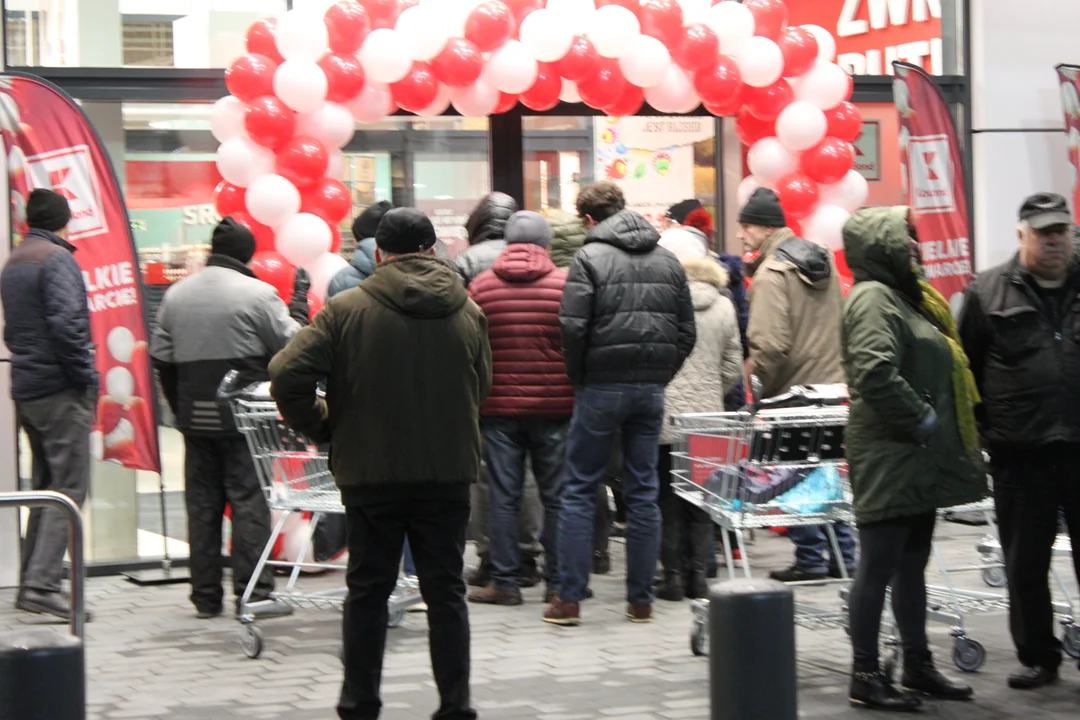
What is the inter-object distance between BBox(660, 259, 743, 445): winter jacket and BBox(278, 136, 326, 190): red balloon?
88.1 inches

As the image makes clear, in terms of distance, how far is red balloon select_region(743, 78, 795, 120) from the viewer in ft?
31.8

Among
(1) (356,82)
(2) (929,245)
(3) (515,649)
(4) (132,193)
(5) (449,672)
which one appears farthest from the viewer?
(2) (929,245)

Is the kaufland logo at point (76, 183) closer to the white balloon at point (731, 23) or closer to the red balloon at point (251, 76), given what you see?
the red balloon at point (251, 76)

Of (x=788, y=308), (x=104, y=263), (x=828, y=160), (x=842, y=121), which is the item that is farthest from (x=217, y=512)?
(x=842, y=121)

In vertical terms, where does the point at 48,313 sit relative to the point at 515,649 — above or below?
above

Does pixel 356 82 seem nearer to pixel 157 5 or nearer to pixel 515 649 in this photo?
pixel 157 5

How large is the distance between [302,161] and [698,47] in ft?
8.10

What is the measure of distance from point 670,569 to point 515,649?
1.31 m

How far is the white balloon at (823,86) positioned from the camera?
31.8ft

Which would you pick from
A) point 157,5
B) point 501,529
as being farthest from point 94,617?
point 157,5

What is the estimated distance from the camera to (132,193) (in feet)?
31.3

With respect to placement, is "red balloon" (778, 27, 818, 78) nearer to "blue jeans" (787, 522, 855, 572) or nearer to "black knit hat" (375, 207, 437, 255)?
"blue jeans" (787, 522, 855, 572)

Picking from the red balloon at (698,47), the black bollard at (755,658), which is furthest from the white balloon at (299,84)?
the black bollard at (755,658)

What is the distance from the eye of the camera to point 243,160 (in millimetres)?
8797
